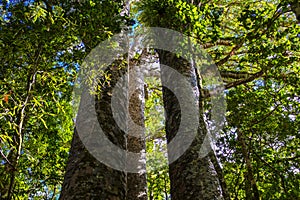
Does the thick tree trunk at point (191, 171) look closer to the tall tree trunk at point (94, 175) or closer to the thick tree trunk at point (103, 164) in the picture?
the thick tree trunk at point (103, 164)

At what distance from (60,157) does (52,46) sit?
12.0 ft

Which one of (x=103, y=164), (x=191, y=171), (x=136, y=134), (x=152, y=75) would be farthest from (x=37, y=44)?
(x=152, y=75)

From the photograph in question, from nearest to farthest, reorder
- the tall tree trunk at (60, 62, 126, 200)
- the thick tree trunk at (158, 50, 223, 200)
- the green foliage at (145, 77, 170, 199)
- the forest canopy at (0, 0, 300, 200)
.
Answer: the tall tree trunk at (60, 62, 126, 200), the forest canopy at (0, 0, 300, 200), the thick tree trunk at (158, 50, 223, 200), the green foliage at (145, 77, 170, 199)

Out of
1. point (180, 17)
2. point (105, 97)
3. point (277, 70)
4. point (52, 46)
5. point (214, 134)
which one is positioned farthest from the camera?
point (214, 134)

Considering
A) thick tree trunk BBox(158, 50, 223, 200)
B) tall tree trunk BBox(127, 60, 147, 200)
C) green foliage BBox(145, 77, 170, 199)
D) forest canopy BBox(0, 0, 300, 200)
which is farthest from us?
green foliage BBox(145, 77, 170, 199)

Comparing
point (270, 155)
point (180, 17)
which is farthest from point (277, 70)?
point (180, 17)

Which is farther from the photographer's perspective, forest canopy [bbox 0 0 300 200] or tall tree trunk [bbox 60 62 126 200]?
forest canopy [bbox 0 0 300 200]

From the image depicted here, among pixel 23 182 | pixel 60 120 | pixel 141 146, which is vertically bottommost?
pixel 23 182

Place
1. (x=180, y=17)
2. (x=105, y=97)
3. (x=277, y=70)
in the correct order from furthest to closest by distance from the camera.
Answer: (x=277, y=70) < (x=180, y=17) < (x=105, y=97)

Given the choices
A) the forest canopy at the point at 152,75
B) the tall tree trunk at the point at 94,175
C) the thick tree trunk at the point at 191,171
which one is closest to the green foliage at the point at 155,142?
the forest canopy at the point at 152,75

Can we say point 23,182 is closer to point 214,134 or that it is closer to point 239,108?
point 214,134

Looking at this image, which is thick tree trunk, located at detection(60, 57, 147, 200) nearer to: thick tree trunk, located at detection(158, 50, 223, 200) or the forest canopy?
the forest canopy

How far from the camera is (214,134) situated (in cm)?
648

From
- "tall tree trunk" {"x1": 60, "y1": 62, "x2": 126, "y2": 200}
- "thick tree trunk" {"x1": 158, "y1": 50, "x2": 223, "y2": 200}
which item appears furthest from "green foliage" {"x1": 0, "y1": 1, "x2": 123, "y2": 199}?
"thick tree trunk" {"x1": 158, "y1": 50, "x2": 223, "y2": 200}
